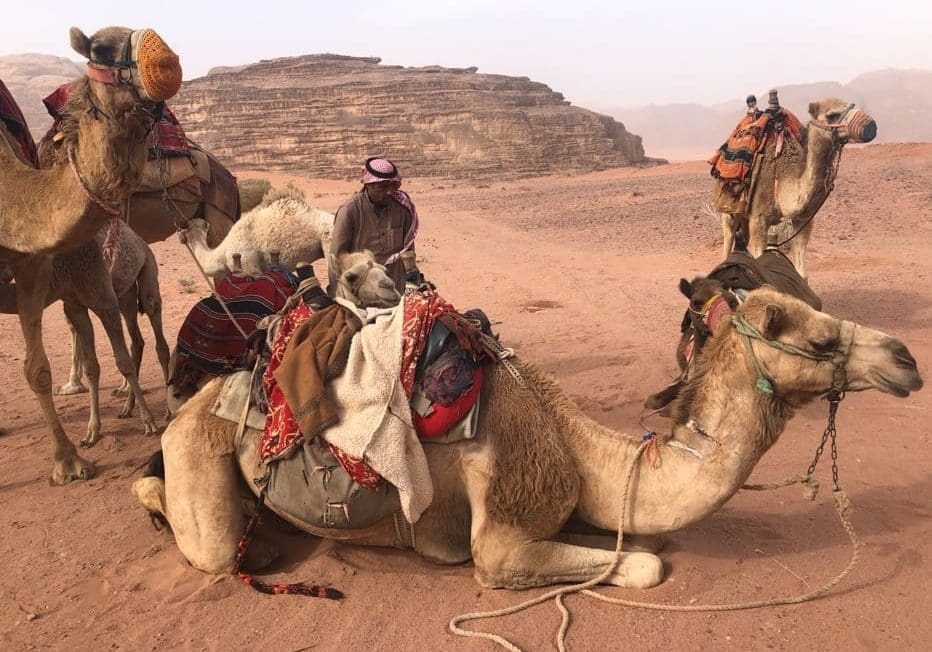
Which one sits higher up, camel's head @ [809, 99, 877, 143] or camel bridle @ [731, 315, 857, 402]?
camel's head @ [809, 99, 877, 143]

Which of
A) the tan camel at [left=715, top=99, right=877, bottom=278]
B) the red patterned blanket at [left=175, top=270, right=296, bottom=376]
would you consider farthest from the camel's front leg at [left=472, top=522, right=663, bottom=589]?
the tan camel at [left=715, top=99, right=877, bottom=278]

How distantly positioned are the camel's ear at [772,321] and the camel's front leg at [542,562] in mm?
1158

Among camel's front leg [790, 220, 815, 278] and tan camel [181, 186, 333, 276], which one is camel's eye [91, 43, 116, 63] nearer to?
tan camel [181, 186, 333, 276]

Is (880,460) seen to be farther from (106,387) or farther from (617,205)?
(617,205)

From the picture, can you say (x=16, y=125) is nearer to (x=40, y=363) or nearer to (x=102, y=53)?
(x=40, y=363)

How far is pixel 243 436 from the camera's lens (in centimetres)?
360

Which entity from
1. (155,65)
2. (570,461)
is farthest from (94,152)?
(570,461)

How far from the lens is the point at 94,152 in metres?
3.98

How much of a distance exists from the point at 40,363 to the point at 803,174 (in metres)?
8.12

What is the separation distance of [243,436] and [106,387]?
466 cm

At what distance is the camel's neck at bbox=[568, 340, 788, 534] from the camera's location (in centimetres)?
320

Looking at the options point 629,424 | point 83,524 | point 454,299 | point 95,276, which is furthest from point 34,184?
point 454,299

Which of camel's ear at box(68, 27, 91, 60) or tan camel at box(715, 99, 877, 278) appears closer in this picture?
camel's ear at box(68, 27, 91, 60)

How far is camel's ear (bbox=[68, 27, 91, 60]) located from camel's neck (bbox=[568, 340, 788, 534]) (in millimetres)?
3268
